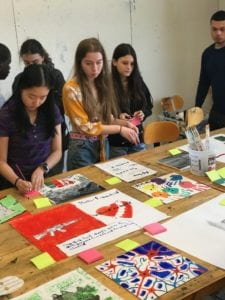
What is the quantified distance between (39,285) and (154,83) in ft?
11.0

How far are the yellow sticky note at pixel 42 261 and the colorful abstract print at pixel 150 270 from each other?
16 centimetres

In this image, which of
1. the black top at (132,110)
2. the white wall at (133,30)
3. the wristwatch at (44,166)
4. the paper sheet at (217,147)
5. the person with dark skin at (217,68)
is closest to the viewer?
the wristwatch at (44,166)

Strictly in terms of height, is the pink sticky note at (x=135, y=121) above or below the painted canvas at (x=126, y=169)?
above

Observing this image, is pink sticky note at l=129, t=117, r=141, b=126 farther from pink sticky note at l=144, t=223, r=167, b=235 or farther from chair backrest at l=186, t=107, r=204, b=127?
pink sticky note at l=144, t=223, r=167, b=235

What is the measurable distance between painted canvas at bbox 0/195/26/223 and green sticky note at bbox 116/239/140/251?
47 cm

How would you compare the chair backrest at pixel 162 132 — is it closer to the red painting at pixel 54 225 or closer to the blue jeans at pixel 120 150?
the blue jeans at pixel 120 150

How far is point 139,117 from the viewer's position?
2.67 meters

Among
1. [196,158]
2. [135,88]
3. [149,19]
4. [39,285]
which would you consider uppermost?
[149,19]

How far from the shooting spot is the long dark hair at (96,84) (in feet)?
7.41

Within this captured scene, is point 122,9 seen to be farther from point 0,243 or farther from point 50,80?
point 0,243

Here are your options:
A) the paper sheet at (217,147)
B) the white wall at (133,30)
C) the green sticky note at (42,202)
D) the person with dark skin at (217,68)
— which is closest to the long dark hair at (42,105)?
the green sticky note at (42,202)

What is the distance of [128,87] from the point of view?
9.08 feet

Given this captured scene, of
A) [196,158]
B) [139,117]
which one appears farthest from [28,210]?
[139,117]

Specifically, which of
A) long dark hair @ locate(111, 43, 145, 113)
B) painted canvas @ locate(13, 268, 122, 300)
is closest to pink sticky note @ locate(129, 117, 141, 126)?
long dark hair @ locate(111, 43, 145, 113)
